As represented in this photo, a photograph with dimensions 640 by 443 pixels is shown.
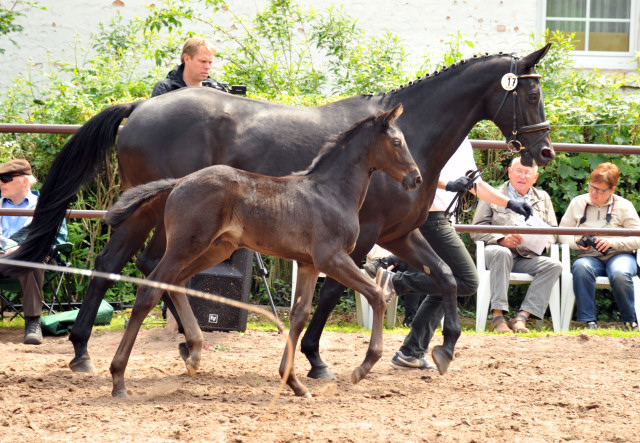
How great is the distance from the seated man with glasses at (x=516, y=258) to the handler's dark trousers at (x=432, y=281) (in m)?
1.85

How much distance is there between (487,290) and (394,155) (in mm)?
3148

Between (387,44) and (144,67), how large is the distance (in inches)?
130

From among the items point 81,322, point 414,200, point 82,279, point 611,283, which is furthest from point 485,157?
point 81,322

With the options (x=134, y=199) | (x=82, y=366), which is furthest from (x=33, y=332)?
(x=134, y=199)

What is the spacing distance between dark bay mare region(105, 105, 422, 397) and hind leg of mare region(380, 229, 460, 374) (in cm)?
73

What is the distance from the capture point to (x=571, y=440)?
3812 millimetres

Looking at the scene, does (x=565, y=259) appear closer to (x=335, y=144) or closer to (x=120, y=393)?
(x=335, y=144)

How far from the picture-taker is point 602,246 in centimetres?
770

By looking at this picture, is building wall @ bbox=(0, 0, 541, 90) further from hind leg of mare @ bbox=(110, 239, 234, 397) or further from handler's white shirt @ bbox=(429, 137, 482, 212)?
hind leg of mare @ bbox=(110, 239, 234, 397)

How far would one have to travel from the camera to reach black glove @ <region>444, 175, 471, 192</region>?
18.4 feet

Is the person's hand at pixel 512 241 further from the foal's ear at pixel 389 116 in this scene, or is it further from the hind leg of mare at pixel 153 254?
the hind leg of mare at pixel 153 254

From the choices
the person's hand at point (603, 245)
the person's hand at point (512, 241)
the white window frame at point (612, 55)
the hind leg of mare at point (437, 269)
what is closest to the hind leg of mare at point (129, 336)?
the hind leg of mare at point (437, 269)

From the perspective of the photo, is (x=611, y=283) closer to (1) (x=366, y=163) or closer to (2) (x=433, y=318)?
(2) (x=433, y=318)

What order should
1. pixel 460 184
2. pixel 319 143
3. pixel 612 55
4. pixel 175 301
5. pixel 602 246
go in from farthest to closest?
pixel 612 55
pixel 602 246
pixel 460 184
pixel 319 143
pixel 175 301
